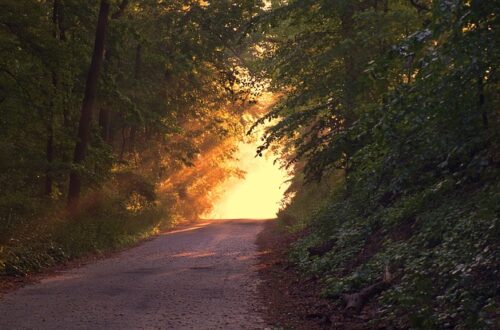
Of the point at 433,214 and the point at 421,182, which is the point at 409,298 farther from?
the point at 421,182

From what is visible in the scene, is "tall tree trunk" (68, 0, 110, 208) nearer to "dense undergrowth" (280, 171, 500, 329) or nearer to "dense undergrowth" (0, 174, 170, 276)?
"dense undergrowth" (0, 174, 170, 276)

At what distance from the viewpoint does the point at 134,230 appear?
74.8ft

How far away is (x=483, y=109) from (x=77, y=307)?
722cm

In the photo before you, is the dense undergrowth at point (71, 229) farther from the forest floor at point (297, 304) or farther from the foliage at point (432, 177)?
the foliage at point (432, 177)

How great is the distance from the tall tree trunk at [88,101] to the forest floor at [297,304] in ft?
24.6

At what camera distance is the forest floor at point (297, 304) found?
820 centimetres

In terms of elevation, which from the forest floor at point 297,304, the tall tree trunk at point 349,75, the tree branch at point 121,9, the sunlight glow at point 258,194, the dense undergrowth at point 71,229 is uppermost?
the sunlight glow at point 258,194

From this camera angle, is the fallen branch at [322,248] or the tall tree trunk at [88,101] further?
the tall tree trunk at [88,101]

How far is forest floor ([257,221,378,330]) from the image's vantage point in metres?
8.20

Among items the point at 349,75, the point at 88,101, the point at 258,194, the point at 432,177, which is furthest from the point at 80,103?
the point at 258,194

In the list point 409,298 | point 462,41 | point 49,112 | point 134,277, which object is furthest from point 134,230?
point 462,41

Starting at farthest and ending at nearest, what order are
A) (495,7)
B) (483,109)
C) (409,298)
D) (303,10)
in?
(303,10)
(409,298)
(483,109)
(495,7)

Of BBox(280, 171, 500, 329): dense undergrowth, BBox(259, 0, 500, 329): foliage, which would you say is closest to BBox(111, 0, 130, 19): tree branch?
BBox(259, 0, 500, 329): foliage

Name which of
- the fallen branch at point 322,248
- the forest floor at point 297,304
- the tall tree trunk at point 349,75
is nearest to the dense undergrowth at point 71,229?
the forest floor at point 297,304
